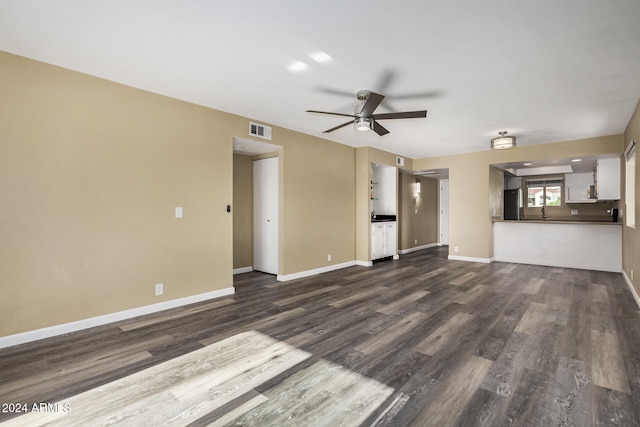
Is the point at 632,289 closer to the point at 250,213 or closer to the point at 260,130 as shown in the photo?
the point at 260,130

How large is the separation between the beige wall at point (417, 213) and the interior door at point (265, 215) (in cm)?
387

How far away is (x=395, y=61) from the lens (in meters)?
2.78

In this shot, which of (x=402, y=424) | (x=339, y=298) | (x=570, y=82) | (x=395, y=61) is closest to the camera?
(x=402, y=424)

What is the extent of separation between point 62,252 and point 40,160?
2.87 feet

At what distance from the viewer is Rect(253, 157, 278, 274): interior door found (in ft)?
17.8

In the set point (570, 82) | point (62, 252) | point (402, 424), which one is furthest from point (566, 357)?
point (62, 252)

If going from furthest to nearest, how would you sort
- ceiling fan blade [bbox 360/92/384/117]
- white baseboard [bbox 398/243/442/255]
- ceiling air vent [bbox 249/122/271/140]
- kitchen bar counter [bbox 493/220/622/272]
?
white baseboard [bbox 398/243/442/255] < kitchen bar counter [bbox 493/220/622/272] < ceiling air vent [bbox 249/122/271/140] < ceiling fan blade [bbox 360/92/384/117]

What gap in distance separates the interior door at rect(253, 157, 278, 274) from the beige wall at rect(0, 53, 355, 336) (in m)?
→ 1.22

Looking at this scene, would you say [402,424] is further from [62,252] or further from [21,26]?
[21,26]

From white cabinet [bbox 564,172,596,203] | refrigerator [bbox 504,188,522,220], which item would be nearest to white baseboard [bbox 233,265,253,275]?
refrigerator [bbox 504,188,522,220]

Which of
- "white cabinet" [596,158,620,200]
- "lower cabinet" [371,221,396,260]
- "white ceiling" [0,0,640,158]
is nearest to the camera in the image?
"white ceiling" [0,0,640,158]

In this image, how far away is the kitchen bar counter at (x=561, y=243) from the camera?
578 centimetres

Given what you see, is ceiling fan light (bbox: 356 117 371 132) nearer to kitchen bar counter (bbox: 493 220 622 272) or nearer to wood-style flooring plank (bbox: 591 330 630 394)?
wood-style flooring plank (bbox: 591 330 630 394)

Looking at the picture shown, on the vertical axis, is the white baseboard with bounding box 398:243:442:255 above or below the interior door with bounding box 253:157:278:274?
below
